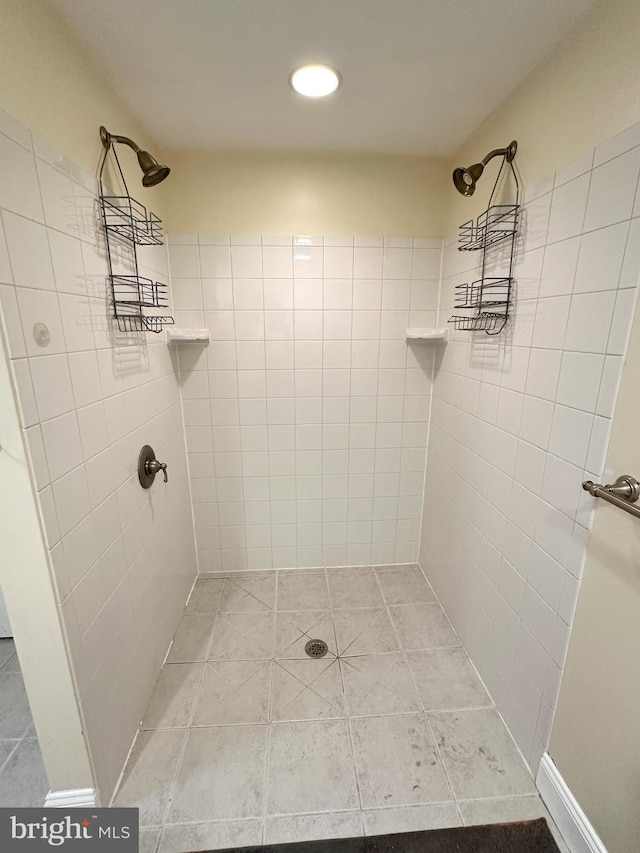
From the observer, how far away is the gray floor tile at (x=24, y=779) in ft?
3.64

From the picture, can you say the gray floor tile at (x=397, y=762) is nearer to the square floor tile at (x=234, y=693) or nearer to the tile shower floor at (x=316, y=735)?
the tile shower floor at (x=316, y=735)

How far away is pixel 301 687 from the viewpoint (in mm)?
1517

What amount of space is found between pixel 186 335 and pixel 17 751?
1.74 m

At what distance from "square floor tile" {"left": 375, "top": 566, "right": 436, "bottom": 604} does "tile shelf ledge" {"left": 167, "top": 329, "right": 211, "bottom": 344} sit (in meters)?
1.76

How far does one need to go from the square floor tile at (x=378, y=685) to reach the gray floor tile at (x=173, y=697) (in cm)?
65

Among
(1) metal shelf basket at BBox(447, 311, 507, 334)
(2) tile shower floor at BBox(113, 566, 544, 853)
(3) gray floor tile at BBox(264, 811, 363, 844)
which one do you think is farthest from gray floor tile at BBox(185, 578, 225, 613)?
(1) metal shelf basket at BBox(447, 311, 507, 334)

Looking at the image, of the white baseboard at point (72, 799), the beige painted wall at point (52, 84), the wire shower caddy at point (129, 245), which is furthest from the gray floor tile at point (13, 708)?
the beige painted wall at point (52, 84)

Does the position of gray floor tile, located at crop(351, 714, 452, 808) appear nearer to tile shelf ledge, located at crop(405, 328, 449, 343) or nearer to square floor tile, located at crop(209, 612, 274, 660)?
square floor tile, located at crop(209, 612, 274, 660)

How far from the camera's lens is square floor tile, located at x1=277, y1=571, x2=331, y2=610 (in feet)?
6.53

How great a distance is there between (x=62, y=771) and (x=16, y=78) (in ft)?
5.99

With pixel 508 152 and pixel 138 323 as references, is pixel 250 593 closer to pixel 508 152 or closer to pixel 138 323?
pixel 138 323

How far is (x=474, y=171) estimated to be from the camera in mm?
1303

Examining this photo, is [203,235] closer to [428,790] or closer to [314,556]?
[314,556]

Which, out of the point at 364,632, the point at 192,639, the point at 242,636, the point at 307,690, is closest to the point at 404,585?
the point at 364,632
